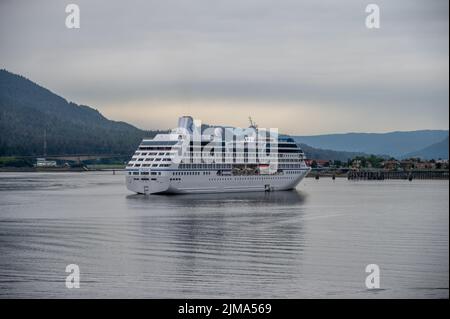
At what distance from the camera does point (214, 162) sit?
48.6 meters

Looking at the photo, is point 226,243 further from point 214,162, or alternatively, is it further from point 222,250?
point 214,162

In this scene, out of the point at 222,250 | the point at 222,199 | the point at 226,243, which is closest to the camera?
the point at 222,250

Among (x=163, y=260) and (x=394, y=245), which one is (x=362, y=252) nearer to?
(x=394, y=245)

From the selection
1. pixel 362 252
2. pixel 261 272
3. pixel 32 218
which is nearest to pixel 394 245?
pixel 362 252

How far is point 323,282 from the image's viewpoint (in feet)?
56.7

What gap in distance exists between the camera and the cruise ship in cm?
4516

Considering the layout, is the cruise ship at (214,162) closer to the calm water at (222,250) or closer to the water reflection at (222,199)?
the water reflection at (222,199)

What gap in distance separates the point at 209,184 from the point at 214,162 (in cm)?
170

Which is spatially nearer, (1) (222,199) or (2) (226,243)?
(2) (226,243)

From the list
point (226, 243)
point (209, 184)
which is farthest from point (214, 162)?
point (226, 243)

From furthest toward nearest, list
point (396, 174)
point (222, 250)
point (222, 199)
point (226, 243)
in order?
1. point (396, 174)
2. point (222, 199)
3. point (226, 243)
4. point (222, 250)

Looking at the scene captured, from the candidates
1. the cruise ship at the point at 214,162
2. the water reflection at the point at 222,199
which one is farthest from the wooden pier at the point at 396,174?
the water reflection at the point at 222,199

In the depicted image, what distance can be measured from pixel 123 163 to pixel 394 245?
103492 millimetres

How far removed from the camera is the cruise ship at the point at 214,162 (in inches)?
1778
